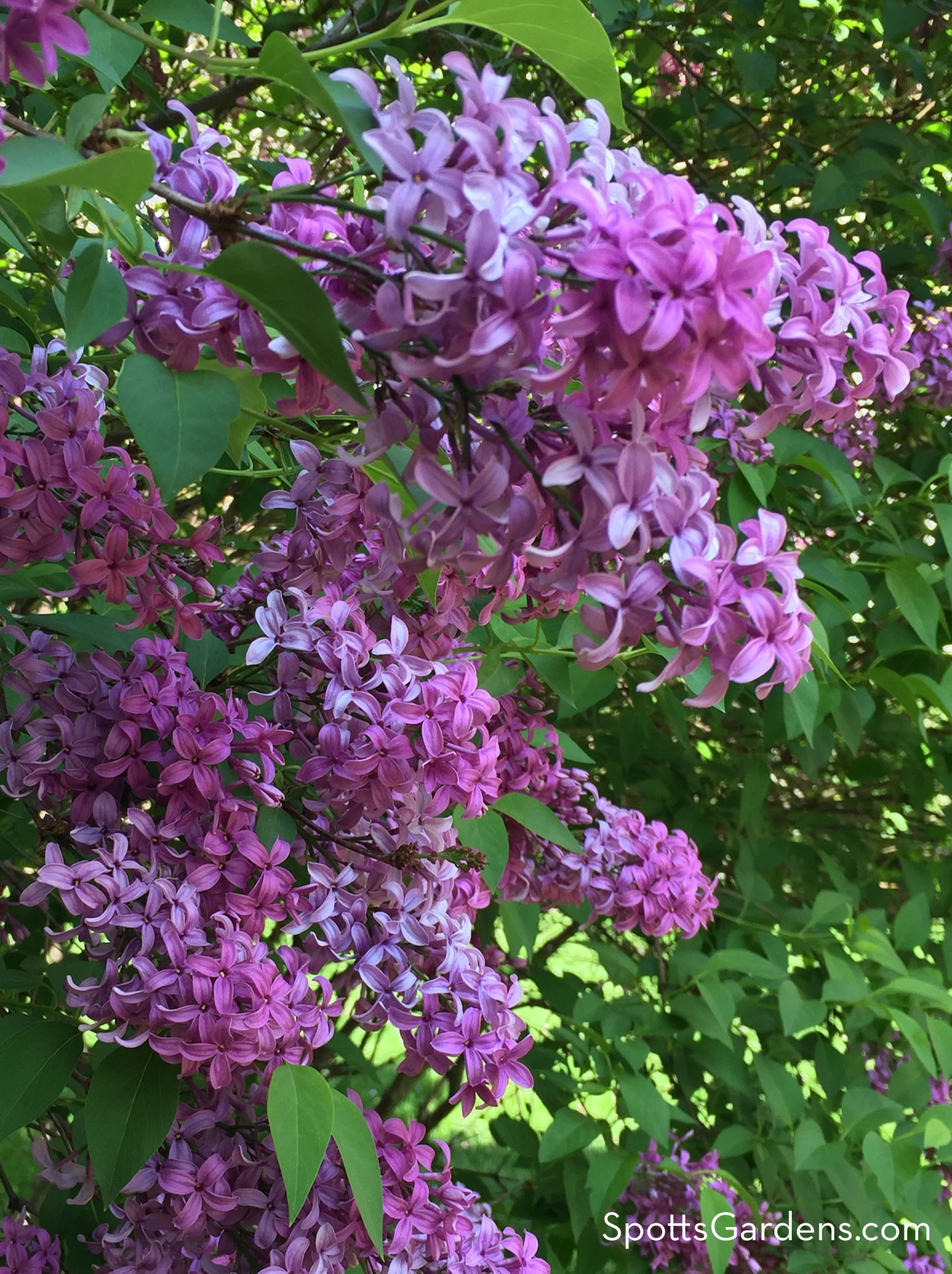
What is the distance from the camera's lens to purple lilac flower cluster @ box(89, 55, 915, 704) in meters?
0.35

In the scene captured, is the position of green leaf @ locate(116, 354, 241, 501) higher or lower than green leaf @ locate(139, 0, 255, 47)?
lower

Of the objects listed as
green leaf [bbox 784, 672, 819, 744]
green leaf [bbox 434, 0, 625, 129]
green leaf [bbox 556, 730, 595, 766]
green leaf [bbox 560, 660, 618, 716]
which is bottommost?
green leaf [bbox 556, 730, 595, 766]

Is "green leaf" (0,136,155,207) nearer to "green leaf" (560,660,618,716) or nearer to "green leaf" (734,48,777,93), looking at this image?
"green leaf" (560,660,618,716)

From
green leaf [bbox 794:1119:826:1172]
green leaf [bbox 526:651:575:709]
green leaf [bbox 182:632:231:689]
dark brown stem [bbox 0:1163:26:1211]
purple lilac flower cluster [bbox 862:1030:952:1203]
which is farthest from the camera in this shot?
purple lilac flower cluster [bbox 862:1030:952:1203]

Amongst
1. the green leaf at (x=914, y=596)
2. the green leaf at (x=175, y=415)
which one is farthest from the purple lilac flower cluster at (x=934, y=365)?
the green leaf at (x=175, y=415)

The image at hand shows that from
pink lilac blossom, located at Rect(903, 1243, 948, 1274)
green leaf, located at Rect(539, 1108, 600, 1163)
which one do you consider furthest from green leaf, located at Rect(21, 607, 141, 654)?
pink lilac blossom, located at Rect(903, 1243, 948, 1274)

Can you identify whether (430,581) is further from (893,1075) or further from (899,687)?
(893,1075)

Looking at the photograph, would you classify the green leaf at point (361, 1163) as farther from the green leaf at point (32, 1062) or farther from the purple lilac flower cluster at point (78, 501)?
the purple lilac flower cluster at point (78, 501)

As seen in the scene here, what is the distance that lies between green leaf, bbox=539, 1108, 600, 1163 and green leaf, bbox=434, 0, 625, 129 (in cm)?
109

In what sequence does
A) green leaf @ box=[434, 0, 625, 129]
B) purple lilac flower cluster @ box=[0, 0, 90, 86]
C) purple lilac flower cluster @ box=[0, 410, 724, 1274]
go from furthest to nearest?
purple lilac flower cluster @ box=[0, 410, 724, 1274]
green leaf @ box=[434, 0, 625, 129]
purple lilac flower cluster @ box=[0, 0, 90, 86]

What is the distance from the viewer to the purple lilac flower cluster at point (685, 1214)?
4.57 feet

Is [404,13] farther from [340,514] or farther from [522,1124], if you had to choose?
[522,1124]

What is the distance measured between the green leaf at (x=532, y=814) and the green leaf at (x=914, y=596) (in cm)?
65

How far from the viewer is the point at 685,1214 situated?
4.68 ft
